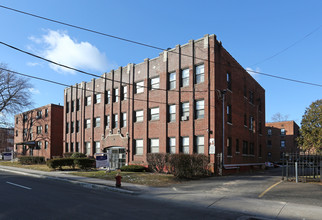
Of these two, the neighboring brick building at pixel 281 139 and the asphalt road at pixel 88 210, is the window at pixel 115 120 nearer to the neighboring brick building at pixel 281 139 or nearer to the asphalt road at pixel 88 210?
the asphalt road at pixel 88 210

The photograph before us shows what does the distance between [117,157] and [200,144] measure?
446 inches

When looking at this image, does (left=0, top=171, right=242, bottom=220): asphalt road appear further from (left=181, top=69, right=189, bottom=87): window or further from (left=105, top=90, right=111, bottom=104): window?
(left=105, top=90, right=111, bottom=104): window

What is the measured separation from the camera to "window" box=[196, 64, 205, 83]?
2279cm

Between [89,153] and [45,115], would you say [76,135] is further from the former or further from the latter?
[45,115]

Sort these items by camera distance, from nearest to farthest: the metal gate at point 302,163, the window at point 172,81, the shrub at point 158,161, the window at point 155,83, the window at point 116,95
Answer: the metal gate at point 302,163, the shrub at point 158,161, the window at point 172,81, the window at point 155,83, the window at point 116,95

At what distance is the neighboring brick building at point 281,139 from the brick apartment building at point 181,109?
3519 cm

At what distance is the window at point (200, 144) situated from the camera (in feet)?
72.0

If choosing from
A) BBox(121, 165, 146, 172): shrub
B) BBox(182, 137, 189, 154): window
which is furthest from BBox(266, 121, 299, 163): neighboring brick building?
BBox(121, 165, 146, 172): shrub

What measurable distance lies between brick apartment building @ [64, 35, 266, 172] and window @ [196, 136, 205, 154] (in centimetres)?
8

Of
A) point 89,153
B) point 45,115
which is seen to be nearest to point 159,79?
point 89,153

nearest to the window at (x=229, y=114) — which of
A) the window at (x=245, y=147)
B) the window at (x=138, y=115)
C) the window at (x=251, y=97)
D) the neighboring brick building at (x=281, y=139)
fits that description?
the window at (x=245, y=147)

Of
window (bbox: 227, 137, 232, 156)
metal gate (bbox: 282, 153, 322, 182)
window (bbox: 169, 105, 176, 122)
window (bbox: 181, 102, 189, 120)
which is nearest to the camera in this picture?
metal gate (bbox: 282, 153, 322, 182)

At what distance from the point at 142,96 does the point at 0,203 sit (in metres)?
19.4

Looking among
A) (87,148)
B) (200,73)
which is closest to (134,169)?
(200,73)
